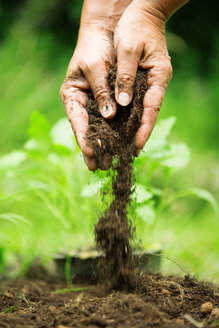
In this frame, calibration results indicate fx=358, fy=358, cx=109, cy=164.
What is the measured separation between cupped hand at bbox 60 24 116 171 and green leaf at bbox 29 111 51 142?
1.68 feet

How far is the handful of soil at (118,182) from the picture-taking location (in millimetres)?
1477

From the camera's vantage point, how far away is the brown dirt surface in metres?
1.21

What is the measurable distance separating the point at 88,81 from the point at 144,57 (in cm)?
27

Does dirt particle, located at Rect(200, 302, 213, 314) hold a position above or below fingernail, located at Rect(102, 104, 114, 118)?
below

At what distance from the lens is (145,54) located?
1.59 m

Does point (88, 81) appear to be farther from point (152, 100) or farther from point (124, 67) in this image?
point (152, 100)

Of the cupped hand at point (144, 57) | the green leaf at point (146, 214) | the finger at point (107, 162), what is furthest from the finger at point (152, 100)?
the green leaf at point (146, 214)

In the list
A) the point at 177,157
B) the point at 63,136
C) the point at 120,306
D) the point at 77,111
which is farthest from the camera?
the point at 63,136

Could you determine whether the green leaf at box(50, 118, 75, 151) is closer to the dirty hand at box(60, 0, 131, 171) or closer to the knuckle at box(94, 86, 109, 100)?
the dirty hand at box(60, 0, 131, 171)

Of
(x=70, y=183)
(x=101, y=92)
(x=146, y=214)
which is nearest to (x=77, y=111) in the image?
(x=101, y=92)

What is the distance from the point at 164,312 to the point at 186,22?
4813 mm

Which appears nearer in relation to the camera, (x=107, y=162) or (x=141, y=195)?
(x=107, y=162)

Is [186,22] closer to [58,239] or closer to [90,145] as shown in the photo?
[58,239]

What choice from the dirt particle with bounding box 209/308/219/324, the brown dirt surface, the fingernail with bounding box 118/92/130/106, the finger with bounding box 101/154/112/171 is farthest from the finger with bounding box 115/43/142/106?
the dirt particle with bounding box 209/308/219/324
